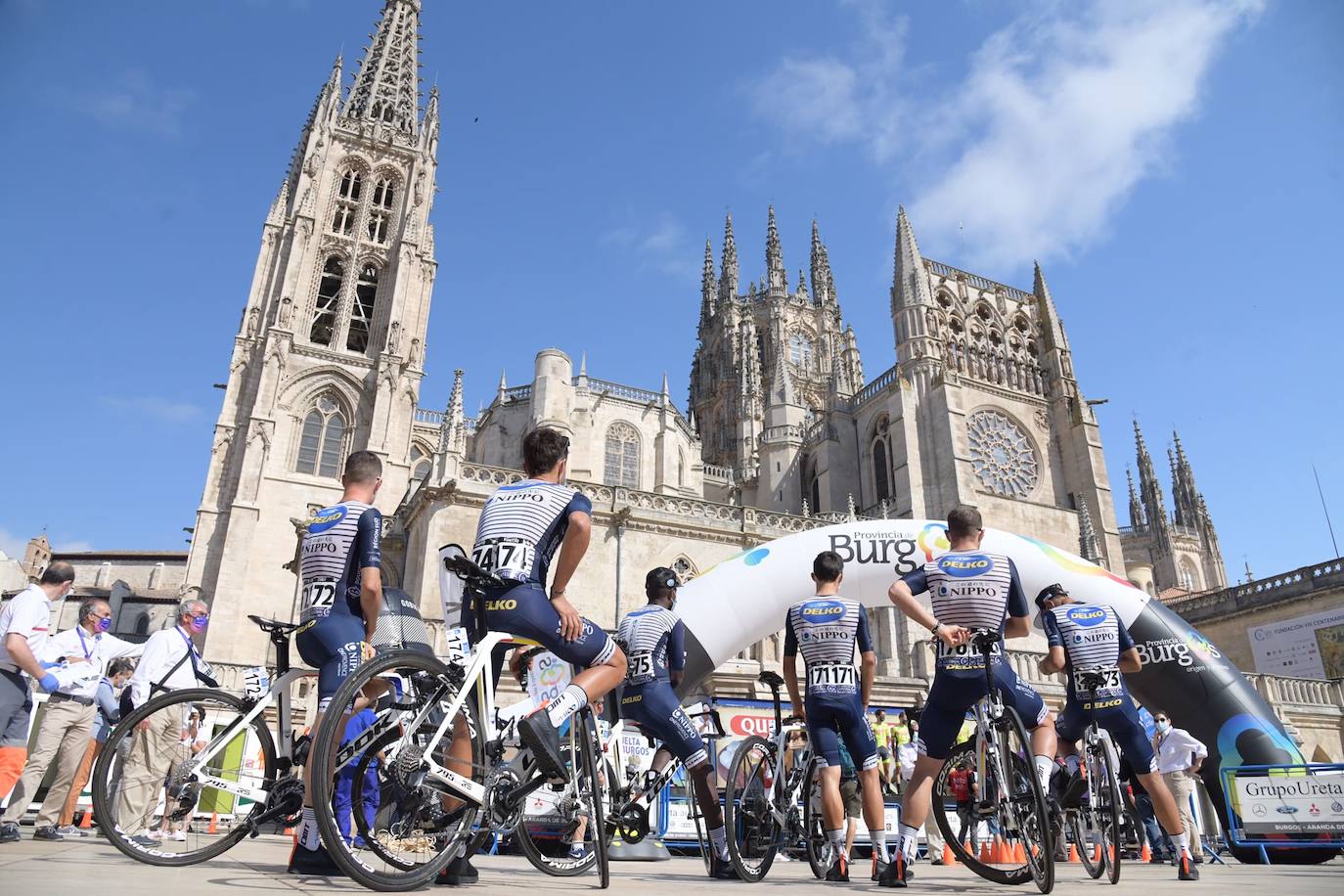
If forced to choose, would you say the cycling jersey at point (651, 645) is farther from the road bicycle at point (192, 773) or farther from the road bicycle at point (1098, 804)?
the road bicycle at point (1098, 804)

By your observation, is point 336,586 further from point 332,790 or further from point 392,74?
point 392,74

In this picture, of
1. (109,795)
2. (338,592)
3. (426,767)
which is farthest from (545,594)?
(109,795)

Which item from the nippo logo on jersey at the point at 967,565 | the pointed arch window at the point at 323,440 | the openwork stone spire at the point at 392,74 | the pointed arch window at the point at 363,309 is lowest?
the nippo logo on jersey at the point at 967,565

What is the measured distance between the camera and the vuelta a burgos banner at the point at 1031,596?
32.2 ft

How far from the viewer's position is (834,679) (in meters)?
5.28

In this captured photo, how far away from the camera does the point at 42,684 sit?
586 centimetres

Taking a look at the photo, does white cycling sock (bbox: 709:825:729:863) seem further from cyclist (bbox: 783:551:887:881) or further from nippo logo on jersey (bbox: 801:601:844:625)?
nippo logo on jersey (bbox: 801:601:844:625)

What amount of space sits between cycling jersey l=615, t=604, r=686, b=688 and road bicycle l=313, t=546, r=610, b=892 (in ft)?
5.33

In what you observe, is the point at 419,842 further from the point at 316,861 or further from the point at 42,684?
the point at 42,684

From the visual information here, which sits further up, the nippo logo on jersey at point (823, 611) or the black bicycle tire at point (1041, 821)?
the nippo logo on jersey at point (823, 611)

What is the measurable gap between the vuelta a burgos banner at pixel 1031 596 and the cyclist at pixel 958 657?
542 centimetres

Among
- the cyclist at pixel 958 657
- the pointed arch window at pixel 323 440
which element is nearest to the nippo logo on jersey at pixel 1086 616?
the cyclist at pixel 958 657

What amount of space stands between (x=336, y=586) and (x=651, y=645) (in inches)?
83.4

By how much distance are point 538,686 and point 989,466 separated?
31017 millimetres
